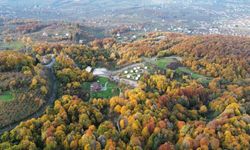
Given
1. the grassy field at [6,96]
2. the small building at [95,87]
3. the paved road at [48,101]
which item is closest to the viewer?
the paved road at [48,101]

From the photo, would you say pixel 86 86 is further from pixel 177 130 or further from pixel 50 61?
pixel 177 130

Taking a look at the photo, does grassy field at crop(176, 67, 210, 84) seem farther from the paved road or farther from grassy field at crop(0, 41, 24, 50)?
grassy field at crop(0, 41, 24, 50)

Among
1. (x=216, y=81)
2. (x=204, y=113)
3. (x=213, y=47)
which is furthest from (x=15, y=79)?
(x=213, y=47)

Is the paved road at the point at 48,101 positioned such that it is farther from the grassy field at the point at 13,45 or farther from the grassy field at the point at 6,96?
the grassy field at the point at 13,45

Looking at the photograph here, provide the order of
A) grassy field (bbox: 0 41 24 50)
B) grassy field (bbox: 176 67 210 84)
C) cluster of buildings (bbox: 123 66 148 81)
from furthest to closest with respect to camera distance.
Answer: grassy field (bbox: 0 41 24 50), grassy field (bbox: 176 67 210 84), cluster of buildings (bbox: 123 66 148 81)

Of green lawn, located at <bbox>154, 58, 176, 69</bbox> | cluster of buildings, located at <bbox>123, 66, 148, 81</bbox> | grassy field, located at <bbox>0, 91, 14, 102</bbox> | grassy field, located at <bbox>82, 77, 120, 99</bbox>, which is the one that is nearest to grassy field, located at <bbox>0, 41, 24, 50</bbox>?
grassy field, located at <bbox>82, 77, 120, 99</bbox>

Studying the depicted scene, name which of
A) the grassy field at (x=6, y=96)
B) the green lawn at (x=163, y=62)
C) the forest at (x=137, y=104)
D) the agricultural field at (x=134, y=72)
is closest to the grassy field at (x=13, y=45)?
the forest at (x=137, y=104)
